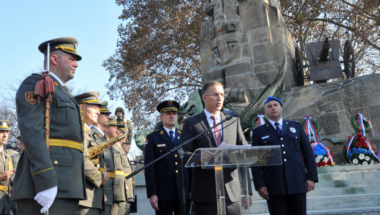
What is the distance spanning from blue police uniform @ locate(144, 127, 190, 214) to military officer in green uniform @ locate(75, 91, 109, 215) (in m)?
0.89

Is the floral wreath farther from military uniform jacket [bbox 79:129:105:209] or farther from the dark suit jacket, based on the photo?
military uniform jacket [bbox 79:129:105:209]

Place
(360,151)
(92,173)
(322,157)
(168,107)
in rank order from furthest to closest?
(360,151), (322,157), (168,107), (92,173)

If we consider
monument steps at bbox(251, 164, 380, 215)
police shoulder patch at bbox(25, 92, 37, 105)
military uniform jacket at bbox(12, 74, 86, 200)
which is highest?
police shoulder patch at bbox(25, 92, 37, 105)

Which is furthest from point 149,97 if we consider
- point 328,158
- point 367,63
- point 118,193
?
point 118,193

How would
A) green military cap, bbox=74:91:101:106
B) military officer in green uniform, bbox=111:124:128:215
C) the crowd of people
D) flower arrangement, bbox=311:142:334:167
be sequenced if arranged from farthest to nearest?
flower arrangement, bbox=311:142:334:167
military officer in green uniform, bbox=111:124:128:215
green military cap, bbox=74:91:101:106
the crowd of people

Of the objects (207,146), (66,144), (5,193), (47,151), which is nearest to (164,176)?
(207,146)

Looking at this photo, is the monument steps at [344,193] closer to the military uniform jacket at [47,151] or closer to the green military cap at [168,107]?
the green military cap at [168,107]

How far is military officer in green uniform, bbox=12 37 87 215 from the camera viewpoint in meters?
3.15

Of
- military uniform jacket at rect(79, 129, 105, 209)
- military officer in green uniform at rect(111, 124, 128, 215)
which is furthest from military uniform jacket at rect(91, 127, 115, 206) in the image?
military officer in green uniform at rect(111, 124, 128, 215)

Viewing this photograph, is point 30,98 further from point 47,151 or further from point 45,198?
point 45,198

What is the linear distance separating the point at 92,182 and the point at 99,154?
2.27 feet

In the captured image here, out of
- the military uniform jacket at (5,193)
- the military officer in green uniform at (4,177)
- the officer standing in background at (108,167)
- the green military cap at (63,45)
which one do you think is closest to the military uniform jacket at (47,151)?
the green military cap at (63,45)

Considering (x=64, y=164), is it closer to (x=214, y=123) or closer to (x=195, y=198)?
(x=195, y=198)

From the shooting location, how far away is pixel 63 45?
3.79 meters
